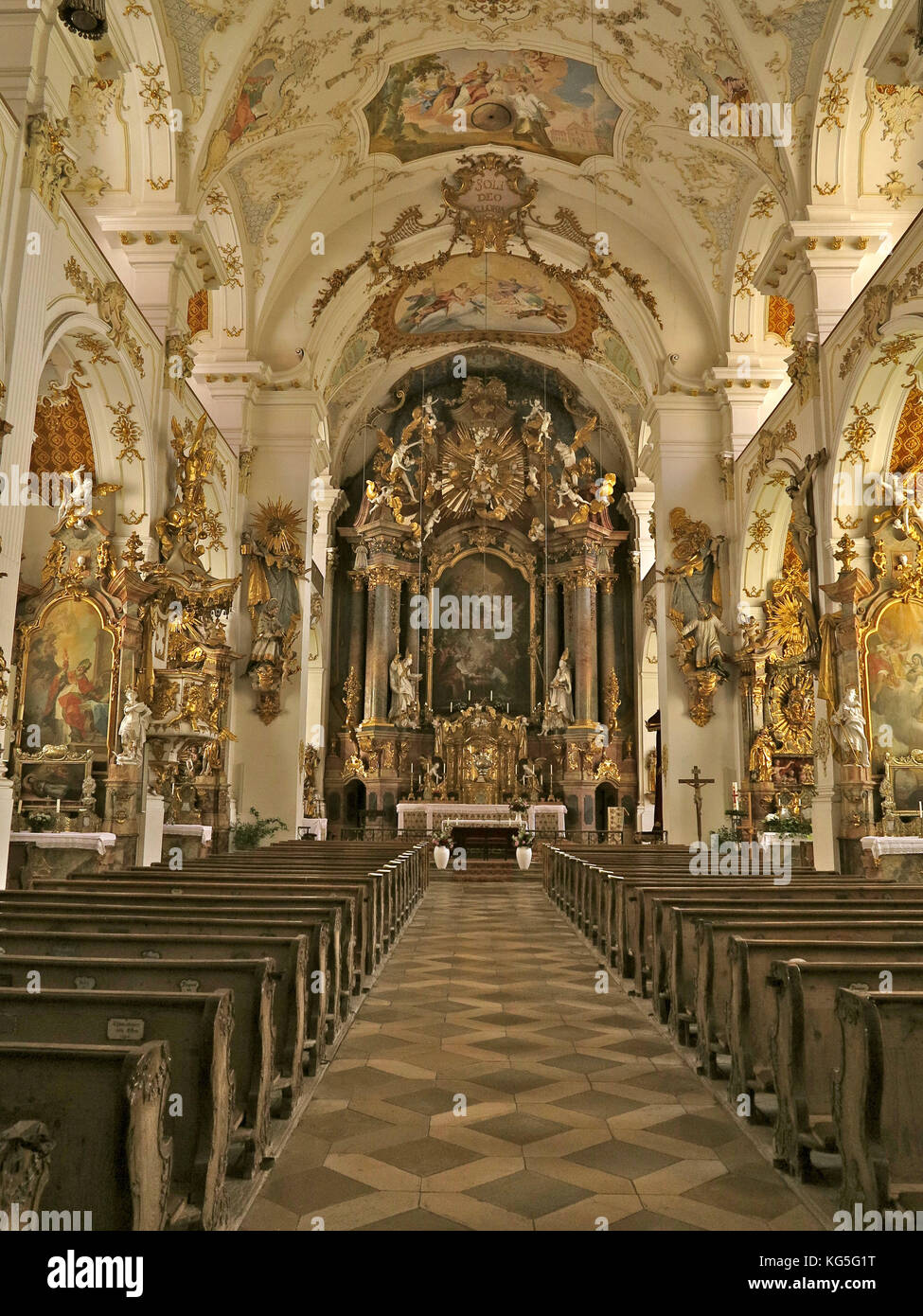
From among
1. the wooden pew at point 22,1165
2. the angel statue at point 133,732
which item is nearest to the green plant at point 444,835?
the angel statue at point 133,732

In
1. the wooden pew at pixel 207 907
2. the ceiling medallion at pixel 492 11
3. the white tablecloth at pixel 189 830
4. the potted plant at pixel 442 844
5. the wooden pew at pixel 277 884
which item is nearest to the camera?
the wooden pew at pixel 207 907

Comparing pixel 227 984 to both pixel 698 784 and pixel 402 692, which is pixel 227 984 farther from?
pixel 402 692

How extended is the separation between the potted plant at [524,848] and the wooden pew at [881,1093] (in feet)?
49.1

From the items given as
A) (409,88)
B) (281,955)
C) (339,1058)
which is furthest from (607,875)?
(409,88)

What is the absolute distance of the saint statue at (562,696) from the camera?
2334cm

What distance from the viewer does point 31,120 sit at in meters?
7.99

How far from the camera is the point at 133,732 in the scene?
10.4 m

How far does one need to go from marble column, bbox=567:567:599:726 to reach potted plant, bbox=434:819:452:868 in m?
4.49

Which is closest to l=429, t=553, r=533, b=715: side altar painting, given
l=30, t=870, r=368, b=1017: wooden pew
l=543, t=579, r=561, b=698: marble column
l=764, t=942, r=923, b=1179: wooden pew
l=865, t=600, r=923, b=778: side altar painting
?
l=543, t=579, r=561, b=698: marble column

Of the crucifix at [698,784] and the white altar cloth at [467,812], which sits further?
the white altar cloth at [467,812]

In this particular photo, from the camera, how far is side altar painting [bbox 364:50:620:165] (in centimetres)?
1437

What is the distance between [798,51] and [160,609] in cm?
951

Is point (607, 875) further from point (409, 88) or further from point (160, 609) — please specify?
point (409, 88)

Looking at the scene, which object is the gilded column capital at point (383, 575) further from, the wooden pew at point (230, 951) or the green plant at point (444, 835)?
the wooden pew at point (230, 951)
